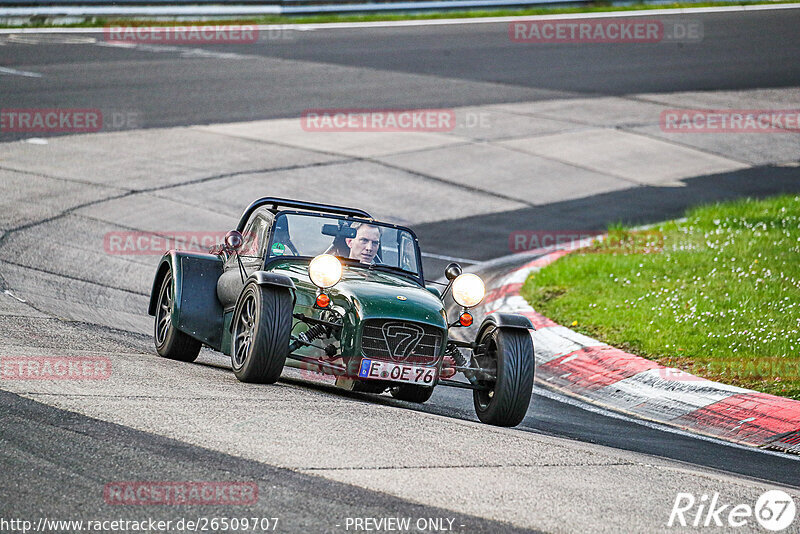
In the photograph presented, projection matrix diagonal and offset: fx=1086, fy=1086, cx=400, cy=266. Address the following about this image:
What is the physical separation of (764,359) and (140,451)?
595 cm

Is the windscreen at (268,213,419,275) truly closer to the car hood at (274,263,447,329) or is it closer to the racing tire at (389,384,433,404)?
the car hood at (274,263,447,329)

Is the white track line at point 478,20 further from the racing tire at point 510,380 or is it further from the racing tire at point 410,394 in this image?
the racing tire at point 510,380

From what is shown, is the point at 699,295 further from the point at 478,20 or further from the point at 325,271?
the point at 478,20

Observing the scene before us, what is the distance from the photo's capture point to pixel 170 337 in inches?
370

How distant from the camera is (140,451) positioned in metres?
5.61

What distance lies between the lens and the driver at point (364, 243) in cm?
897

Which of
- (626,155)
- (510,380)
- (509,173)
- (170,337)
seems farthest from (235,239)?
(626,155)

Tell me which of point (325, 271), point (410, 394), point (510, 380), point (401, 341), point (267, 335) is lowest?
point (410, 394)

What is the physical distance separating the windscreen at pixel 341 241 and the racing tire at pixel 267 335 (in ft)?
3.66

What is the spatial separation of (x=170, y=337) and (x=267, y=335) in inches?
82.1

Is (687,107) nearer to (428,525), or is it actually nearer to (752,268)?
(752,268)

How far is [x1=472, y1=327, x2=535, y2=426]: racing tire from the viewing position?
7906mm

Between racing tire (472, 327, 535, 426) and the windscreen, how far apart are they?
53.3 inches

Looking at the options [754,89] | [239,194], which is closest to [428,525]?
[239,194]
